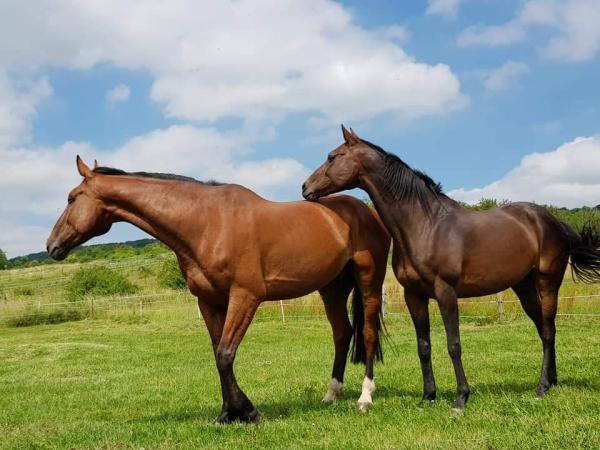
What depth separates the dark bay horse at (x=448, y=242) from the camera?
5.65m

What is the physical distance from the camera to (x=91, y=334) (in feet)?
63.3

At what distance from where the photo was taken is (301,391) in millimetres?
7480

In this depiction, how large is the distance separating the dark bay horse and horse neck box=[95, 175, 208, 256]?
1.31 m

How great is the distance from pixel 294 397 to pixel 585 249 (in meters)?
3.83

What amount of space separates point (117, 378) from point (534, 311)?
7143 mm

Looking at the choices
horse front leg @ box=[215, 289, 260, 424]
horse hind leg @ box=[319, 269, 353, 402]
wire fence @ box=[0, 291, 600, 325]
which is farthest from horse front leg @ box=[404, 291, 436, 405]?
wire fence @ box=[0, 291, 600, 325]

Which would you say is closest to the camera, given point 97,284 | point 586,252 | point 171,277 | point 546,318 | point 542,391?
point 542,391

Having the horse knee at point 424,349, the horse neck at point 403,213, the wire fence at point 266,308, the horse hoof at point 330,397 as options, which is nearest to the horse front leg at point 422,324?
the horse knee at point 424,349

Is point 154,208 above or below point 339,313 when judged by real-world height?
above

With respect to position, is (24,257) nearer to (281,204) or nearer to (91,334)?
(91,334)

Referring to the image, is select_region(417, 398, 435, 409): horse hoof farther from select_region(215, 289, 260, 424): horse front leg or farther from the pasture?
select_region(215, 289, 260, 424): horse front leg

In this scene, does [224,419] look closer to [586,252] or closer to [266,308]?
[586,252]

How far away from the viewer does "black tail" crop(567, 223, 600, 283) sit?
6.49m

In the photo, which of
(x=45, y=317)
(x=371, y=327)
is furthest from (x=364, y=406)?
(x=45, y=317)
